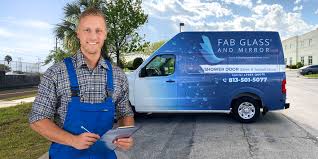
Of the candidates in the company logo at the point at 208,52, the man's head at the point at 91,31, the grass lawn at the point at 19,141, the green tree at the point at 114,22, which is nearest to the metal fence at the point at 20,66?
the green tree at the point at 114,22

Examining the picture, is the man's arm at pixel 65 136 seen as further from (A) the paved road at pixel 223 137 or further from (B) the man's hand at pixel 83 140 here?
(A) the paved road at pixel 223 137

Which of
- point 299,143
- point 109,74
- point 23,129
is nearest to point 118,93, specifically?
point 109,74

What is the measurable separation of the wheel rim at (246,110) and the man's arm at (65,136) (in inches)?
368

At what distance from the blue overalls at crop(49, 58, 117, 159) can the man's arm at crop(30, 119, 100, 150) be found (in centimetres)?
8

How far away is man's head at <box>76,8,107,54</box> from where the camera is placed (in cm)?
Answer: 250

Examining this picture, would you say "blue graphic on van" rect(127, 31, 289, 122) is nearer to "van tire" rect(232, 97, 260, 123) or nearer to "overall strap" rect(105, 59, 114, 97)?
"van tire" rect(232, 97, 260, 123)

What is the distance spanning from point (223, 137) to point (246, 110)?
2.21 meters

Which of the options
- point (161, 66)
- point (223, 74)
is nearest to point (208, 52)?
point (223, 74)

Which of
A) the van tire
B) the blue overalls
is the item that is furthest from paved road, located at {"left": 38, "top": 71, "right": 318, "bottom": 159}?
the blue overalls

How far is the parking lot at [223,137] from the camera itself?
7.69 metres

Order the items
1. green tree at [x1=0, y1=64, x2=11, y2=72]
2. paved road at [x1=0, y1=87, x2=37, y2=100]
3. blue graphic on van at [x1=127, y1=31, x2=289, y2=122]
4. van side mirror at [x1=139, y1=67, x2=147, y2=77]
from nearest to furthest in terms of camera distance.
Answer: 1. blue graphic on van at [x1=127, y1=31, x2=289, y2=122]
2. van side mirror at [x1=139, y1=67, x2=147, y2=77]
3. paved road at [x1=0, y1=87, x2=37, y2=100]
4. green tree at [x1=0, y1=64, x2=11, y2=72]

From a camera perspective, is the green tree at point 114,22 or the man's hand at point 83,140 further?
the green tree at point 114,22

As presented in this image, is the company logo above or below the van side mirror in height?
above

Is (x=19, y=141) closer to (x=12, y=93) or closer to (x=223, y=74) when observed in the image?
(x=223, y=74)
